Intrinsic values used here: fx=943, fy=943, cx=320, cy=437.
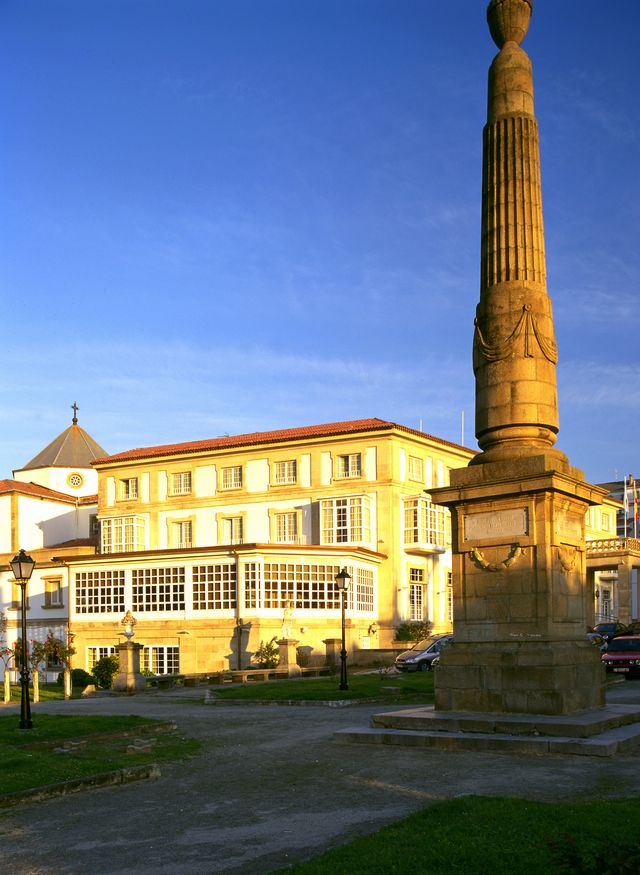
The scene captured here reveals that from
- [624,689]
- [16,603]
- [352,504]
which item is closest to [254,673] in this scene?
[624,689]

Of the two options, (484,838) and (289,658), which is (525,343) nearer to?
(484,838)

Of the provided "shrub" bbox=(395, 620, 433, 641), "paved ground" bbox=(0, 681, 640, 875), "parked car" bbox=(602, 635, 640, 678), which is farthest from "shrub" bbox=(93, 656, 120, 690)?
"paved ground" bbox=(0, 681, 640, 875)

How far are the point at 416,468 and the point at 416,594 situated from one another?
7.25 metres

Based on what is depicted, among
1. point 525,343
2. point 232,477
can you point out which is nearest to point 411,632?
point 232,477

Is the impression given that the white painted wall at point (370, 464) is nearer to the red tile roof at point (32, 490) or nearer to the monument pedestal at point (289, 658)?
the monument pedestal at point (289, 658)

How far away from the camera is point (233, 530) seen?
57.6m

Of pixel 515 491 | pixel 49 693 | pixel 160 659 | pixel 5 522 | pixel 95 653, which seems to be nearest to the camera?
pixel 515 491

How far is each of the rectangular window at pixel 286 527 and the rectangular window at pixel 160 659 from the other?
10.9 m

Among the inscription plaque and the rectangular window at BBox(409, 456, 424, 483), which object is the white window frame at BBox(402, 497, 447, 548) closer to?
the rectangular window at BBox(409, 456, 424, 483)

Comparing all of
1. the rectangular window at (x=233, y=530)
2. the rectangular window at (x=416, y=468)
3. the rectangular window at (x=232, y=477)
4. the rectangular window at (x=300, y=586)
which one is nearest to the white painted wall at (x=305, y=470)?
the rectangular window at (x=232, y=477)

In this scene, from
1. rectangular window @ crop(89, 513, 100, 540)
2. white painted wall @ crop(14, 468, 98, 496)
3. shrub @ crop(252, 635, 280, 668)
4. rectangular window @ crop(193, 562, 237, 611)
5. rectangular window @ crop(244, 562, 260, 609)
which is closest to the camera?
shrub @ crop(252, 635, 280, 668)

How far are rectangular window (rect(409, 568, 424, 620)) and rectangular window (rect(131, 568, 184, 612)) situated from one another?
1320 cm

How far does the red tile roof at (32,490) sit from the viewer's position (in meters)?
→ 66.9

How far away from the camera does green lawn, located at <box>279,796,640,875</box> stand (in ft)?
22.1
